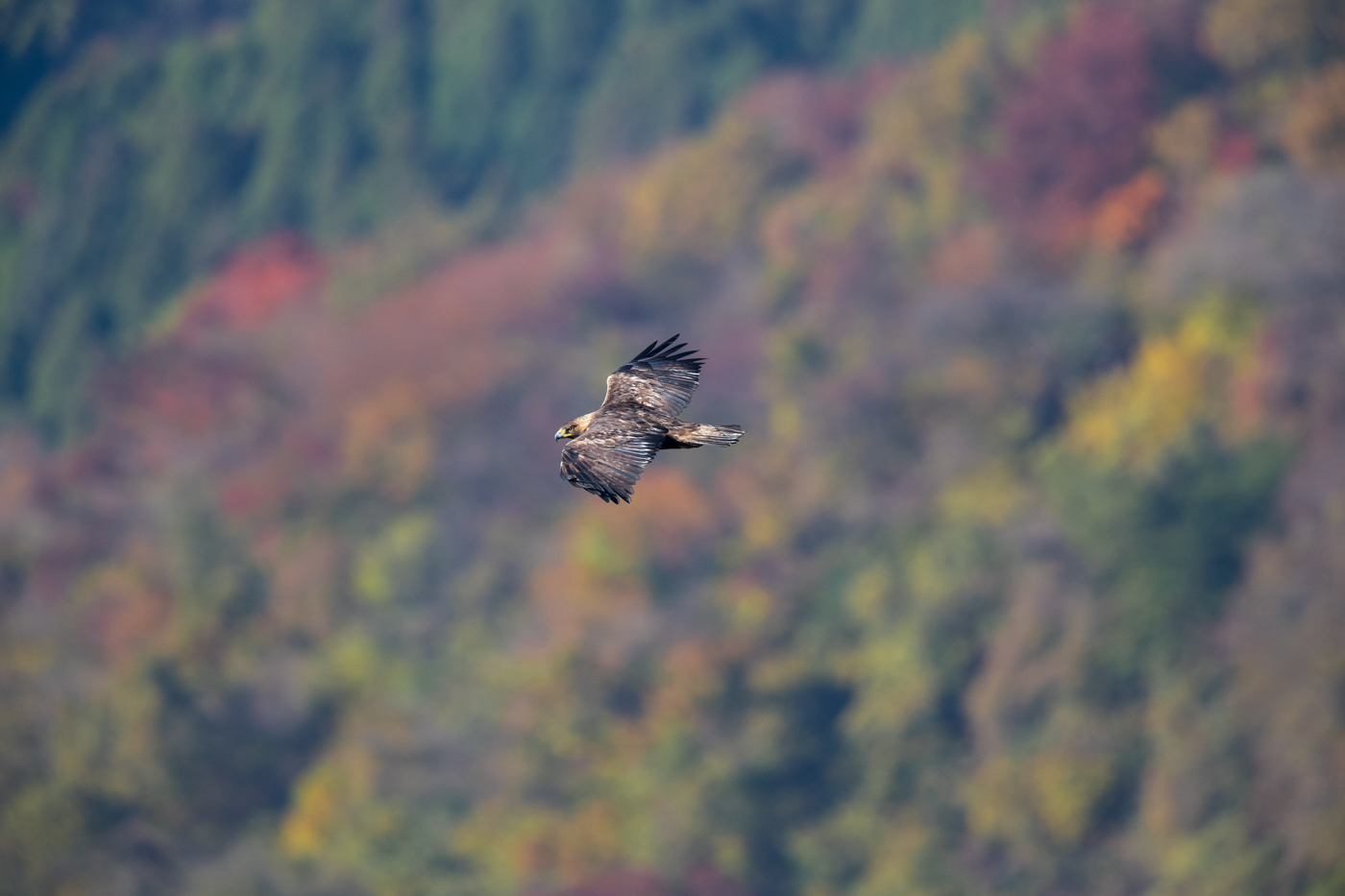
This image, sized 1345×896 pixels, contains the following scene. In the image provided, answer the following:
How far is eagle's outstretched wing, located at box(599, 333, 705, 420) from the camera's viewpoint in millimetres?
15812

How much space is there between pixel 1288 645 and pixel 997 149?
80.0 ft

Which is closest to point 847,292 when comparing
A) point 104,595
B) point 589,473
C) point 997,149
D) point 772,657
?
point 997,149

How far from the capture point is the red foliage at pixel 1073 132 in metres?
68.3

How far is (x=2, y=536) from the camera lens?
7244cm

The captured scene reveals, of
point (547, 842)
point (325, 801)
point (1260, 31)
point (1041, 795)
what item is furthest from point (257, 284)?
point (1041, 795)

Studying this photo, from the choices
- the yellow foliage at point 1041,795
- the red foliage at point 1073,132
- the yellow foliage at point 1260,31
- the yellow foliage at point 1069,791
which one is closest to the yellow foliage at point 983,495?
the yellow foliage at point 1041,795

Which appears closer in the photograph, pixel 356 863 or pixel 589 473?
pixel 589 473

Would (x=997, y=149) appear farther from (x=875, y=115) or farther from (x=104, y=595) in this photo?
(x=104, y=595)

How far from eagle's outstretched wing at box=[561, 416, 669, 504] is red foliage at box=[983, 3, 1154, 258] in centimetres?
5386

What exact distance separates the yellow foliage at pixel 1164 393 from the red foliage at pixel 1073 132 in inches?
390

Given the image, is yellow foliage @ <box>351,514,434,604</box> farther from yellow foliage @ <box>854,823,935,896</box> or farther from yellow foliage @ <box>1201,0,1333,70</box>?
yellow foliage @ <box>1201,0,1333,70</box>

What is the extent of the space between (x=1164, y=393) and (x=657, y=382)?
41.6m

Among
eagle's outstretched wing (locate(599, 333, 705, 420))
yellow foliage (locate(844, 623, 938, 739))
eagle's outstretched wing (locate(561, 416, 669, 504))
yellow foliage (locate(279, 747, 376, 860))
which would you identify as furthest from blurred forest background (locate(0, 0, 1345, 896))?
eagle's outstretched wing (locate(561, 416, 669, 504))

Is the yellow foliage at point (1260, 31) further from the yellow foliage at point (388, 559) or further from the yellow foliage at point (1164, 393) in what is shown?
the yellow foliage at point (388, 559)
